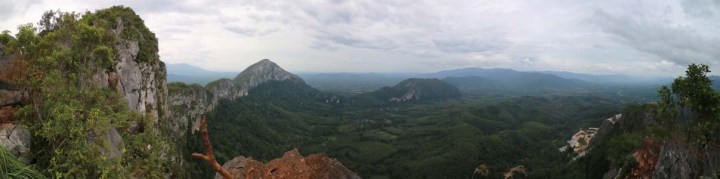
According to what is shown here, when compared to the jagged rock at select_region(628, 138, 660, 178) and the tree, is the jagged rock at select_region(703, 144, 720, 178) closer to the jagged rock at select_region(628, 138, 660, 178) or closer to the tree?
the tree

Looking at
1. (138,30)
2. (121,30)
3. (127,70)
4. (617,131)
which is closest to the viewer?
(127,70)

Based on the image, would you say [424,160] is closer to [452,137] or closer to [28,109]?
[452,137]

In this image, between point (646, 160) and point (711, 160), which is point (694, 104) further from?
point (646, 160)

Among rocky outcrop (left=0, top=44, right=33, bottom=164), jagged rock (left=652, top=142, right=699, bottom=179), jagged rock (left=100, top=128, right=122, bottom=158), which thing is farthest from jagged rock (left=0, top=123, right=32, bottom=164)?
jagged rock (left=652, top=142, right=699, bottom=179)

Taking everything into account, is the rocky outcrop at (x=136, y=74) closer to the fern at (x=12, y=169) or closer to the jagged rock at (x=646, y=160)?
the fern at (x=12, y=169)

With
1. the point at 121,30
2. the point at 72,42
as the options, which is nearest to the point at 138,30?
the point at 121,30

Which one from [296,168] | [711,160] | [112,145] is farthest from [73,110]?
[711,160]
